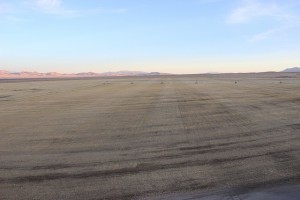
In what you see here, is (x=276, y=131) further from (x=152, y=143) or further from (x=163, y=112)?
(x=163, y=112)

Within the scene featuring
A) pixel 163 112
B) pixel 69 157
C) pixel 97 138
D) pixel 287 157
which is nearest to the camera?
pixel 287 157

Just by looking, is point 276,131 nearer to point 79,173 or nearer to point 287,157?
point 287,157

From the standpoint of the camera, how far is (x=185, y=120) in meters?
17.2

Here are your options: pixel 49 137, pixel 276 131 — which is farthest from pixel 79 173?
pixel 276 131

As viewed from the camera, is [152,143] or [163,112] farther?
[163,112]

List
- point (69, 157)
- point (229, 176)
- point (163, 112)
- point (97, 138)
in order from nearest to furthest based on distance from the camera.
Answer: point (229, 176)
point (69, 157)
point (97, 138)
point (163, 112)

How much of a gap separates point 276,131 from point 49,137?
6660mm

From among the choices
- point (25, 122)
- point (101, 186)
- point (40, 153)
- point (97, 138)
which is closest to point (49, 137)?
point (97, 138)

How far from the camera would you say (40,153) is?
11.1 m

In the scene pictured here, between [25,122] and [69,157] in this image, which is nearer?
[69,157]

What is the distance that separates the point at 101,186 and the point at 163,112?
12.7m

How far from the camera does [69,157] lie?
34.5ft

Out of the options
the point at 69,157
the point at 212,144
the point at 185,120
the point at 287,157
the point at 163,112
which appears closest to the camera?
the point at 287,157

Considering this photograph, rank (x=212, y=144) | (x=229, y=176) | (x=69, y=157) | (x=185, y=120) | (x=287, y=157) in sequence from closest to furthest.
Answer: (x=229, y=176), (x=287, y=157), (x=69, y=157), (x=212, y=144), (x=185, y=120)
